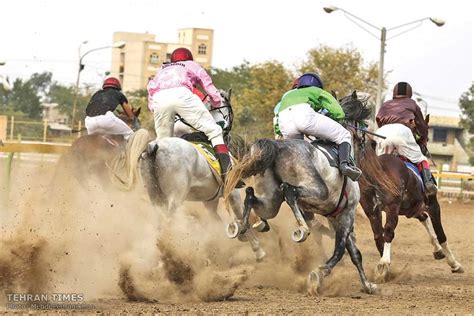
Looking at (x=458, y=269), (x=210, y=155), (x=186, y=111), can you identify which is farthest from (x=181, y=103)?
(x=458, y=269)

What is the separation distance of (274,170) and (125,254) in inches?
75.6

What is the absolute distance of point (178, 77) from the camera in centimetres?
1251

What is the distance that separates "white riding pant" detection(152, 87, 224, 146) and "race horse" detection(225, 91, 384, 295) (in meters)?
1.59

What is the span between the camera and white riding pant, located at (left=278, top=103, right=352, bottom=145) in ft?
37.4

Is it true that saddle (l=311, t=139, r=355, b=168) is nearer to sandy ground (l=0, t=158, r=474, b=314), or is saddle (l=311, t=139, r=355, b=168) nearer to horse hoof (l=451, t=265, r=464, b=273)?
sandy ground (l=0, t=158, r=474, b=314)

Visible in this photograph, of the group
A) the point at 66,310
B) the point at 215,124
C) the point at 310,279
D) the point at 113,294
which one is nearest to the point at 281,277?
the point at 310,279

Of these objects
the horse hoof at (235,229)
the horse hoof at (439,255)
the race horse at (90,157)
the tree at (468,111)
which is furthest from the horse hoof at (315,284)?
the tree at (468,111)

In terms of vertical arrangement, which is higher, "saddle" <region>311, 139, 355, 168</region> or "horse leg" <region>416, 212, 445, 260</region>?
"saddle" <region>311, 139, 355, 168</region>

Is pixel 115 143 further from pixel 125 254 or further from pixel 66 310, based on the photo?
pixel 66 310

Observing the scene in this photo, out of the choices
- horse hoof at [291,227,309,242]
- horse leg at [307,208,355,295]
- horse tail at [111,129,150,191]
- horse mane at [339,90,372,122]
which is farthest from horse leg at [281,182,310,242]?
horse mane at [339,90,372,122]

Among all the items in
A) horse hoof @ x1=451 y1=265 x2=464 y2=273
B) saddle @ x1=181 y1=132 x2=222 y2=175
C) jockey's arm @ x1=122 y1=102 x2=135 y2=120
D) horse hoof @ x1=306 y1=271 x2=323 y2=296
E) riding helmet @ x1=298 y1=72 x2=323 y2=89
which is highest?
riding helmet @ x1=298 y1=72 x2=323 y2=89

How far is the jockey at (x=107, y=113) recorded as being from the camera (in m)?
14.7

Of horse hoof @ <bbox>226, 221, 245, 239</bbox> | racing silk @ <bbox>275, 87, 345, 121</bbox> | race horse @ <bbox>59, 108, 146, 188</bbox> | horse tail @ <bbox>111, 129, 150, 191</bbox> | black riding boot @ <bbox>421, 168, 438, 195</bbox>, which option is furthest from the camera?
black riding boot @ <bbox>421, 168, 438, 195</bbox>

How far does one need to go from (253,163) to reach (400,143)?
4332 mm
